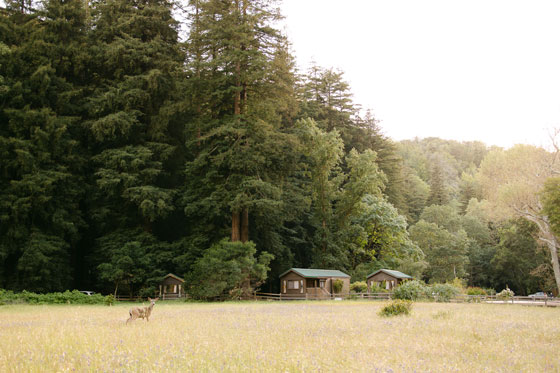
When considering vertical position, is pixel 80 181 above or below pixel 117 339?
above

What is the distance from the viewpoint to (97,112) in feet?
143

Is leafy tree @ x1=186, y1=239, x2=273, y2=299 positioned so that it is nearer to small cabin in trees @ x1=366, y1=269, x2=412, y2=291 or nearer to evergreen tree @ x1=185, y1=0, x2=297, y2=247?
evergreen tree @ x1=185, y1=0, x2=297, y2=247

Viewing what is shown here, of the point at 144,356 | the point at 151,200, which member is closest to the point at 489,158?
the point at 151,200

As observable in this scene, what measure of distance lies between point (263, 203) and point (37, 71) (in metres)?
23.6

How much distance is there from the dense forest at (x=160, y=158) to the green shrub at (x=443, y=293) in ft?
32.7

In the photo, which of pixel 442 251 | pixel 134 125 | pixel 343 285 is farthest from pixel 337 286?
pixel 134 125

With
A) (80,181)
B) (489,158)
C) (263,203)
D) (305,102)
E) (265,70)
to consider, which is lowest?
(263,203)

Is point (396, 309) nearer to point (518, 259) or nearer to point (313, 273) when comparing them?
point (313, 273)

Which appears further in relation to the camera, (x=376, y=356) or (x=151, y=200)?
(x=151, y=200)

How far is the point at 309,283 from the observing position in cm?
4450

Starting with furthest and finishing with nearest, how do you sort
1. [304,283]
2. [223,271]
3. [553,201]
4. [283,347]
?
[304,283] < [223,271] < [553,201] < [283,347]

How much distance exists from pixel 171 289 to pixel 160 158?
12.6 m

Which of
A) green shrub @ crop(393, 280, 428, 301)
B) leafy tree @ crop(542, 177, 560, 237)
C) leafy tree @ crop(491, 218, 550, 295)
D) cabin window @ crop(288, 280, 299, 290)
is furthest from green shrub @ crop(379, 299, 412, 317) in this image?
leafy tree @ crop(491, 218, 550, 295)

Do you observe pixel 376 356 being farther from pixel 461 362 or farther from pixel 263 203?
pixel 263 203
